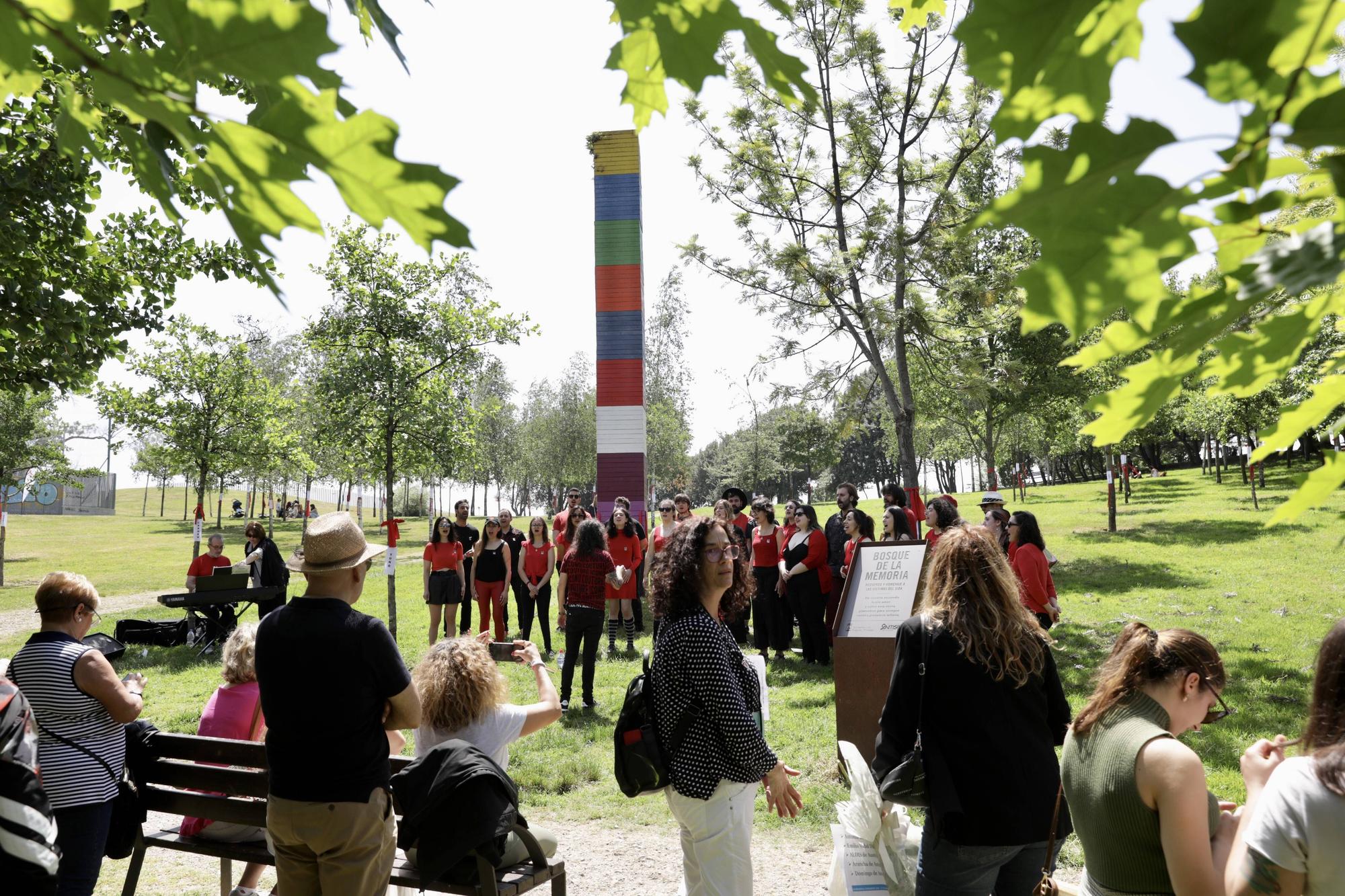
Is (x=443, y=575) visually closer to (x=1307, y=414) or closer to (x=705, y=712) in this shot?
(x=705, y=712)

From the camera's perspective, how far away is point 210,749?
4148 millimetres

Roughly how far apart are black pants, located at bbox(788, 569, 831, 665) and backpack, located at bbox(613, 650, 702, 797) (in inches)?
264

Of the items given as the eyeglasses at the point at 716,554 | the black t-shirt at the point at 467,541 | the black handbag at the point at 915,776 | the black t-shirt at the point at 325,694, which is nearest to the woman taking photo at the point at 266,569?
the black t-shirt at the point at 467,541

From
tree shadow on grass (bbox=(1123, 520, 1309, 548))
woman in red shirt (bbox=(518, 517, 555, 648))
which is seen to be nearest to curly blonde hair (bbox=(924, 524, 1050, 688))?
woman in red shirt (bbox=(518, 517, 555, 648))

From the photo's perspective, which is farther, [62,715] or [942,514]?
[942,514]

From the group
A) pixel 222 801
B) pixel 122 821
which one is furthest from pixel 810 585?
pixel 122 821

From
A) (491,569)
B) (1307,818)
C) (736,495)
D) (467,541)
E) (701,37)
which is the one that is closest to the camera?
(701,37)

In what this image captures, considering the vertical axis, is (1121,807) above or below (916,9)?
below

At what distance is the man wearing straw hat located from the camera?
283cm

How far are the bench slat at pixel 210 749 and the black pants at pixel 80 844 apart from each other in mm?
503

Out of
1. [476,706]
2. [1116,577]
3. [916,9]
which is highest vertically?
[916,9]

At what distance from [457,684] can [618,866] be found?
1.95m

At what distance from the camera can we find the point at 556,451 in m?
53.1

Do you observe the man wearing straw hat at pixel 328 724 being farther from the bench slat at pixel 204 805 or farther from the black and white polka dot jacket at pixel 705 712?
the bench slat at pixel 204 805
